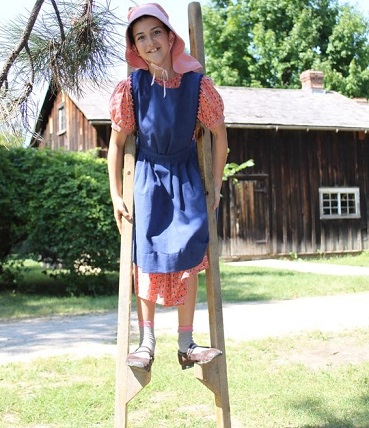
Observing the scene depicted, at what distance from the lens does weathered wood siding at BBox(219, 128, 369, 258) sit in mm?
18078

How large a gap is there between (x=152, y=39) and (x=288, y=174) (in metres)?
16.2

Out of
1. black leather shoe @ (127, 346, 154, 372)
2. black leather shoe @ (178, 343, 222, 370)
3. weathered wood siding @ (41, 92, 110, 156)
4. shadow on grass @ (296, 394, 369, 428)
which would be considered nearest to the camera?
black leather shoe @ (127, 346, 154, 372)

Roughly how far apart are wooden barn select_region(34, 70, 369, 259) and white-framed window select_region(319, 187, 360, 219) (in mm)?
30

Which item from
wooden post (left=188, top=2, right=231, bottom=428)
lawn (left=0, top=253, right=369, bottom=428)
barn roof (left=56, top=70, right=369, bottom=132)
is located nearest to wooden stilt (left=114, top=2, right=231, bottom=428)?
wooden post (left=188, top=2, right=231, bottom=428)

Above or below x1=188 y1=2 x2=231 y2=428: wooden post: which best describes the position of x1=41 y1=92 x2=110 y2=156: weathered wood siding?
above

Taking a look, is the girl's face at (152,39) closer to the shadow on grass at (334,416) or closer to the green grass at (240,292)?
the shadow on grass at (334,416)

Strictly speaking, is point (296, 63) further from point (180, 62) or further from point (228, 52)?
point (180, 62)

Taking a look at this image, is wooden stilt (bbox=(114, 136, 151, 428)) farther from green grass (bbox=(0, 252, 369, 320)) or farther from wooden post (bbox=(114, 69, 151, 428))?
green grass (bbox=(0, 252, 369, 320))

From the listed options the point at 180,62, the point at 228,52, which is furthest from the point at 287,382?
the point at 228,52

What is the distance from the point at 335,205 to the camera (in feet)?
64.0

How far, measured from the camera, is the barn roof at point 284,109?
1745 centimetres

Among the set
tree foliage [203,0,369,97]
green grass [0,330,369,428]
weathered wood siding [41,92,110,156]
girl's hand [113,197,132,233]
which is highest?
tree foliage [203,0,369,97]

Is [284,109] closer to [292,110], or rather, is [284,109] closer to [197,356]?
[292,110]

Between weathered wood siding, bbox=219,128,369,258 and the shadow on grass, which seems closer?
the shadow on grass
